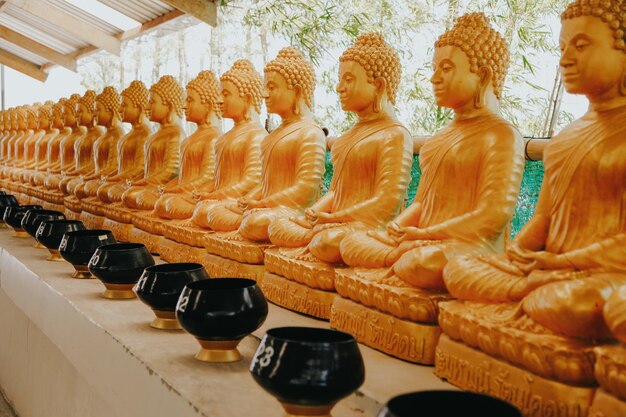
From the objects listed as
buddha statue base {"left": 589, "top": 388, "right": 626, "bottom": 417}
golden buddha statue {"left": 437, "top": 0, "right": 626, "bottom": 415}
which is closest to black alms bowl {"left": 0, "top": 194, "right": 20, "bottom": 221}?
golden buddha statue {"left": 437, "top": 0, "right": 626, "bottom": 415}

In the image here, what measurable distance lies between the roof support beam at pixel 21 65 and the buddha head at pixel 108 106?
6.68 meters

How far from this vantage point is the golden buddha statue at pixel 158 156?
13.1 feet

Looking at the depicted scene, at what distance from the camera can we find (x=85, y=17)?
25.1 ft

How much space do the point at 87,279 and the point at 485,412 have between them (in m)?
2.26

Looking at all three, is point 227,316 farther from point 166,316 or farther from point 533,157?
point 533,157

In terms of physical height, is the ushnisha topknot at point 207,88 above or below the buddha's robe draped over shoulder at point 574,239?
above

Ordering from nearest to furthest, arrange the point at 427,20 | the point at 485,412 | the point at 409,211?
the point at 485,412 → the point at 409,211 → the point at 427,20

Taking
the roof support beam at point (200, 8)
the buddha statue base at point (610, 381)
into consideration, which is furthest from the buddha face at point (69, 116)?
the buddha statue base at point (610, 381)

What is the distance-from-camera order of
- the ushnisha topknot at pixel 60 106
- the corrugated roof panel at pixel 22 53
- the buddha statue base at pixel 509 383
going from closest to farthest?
the buddha statue base at pixel 509 383 < the ushnisha topknot at pixel 60 106 < the corrugated roof panel at pixel 22 53

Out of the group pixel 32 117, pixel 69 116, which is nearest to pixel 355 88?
pixel 69 116

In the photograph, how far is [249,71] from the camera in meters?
3.54

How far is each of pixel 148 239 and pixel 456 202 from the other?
2.03 meters

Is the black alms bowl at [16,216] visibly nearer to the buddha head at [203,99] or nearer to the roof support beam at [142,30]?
the buddha head at [203,99]

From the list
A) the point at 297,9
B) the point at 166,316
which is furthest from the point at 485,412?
the point at 297,9
